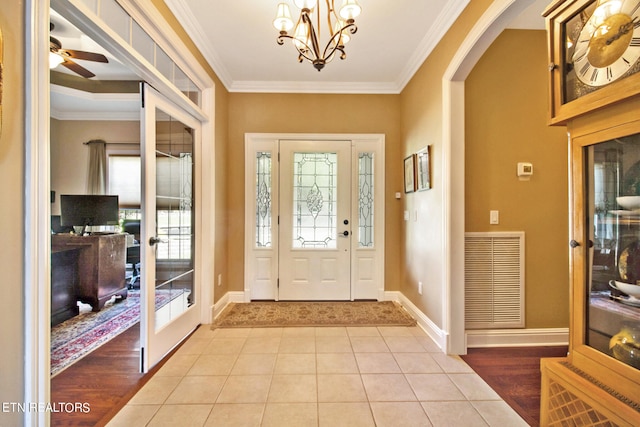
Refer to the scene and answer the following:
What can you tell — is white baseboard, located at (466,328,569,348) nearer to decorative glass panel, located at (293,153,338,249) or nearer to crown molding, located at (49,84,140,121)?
decorative glass panel, located at (293,153,338,249)

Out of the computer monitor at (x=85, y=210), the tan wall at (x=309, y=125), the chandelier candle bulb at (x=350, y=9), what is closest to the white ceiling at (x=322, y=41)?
the tan wall at (x=309, y=125)

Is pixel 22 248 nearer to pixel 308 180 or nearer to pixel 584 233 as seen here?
pixel 584 233

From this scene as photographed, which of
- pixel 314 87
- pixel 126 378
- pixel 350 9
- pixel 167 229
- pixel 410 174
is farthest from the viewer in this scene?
pixel 314 87

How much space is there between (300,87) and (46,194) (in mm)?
2944

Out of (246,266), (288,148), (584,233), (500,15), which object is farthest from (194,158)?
(584,233)

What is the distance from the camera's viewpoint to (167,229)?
2281 millimetres

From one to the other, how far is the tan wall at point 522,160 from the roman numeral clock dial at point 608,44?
4.19ft

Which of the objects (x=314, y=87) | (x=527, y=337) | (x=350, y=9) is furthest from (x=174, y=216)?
(x=527, y=337)

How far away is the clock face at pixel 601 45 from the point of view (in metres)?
0.99

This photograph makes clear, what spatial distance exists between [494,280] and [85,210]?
4.63m

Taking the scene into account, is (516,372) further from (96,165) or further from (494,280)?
(96,165)

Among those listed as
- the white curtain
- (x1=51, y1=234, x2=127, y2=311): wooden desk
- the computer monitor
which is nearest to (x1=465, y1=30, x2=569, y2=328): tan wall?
(x1=51, y1=234, x2=127, y2=311): wooden desk

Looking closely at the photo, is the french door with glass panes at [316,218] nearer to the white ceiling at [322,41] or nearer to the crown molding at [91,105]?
the white ceiling at [322,41]

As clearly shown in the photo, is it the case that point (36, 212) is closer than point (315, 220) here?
Yes
